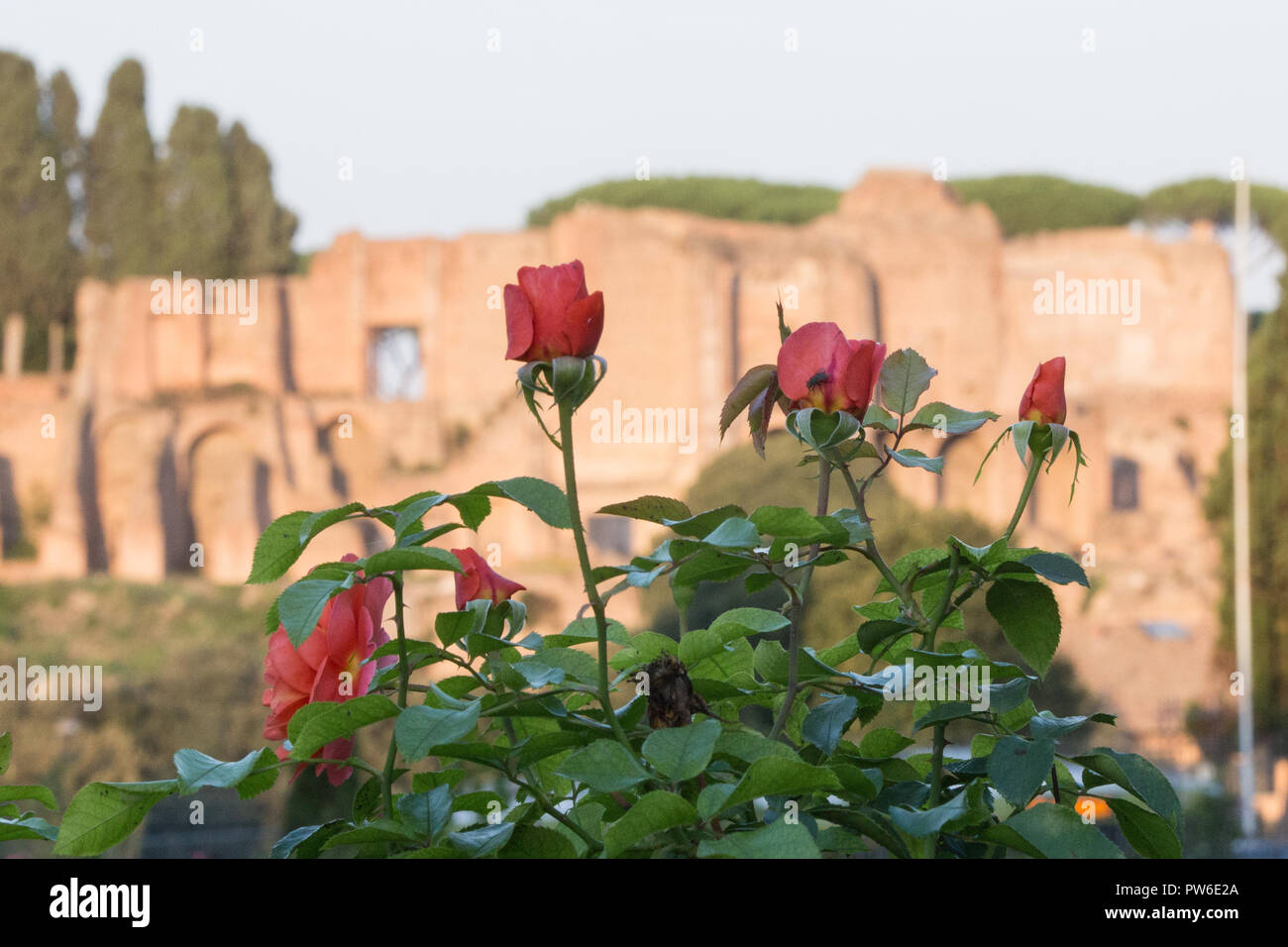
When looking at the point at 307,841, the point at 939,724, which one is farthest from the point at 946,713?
the point at 307,841

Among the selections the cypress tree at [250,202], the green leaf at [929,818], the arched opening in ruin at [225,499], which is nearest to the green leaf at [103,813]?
the green leaf at [929,818]

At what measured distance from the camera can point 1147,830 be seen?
2.21 ft

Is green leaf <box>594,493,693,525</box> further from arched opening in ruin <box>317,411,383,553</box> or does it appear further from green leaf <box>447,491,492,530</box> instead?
arched opening in ruin <box>317,411,383,553</box>

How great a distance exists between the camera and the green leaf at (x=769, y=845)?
55 cm

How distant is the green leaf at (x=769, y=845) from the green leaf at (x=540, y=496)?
142 mm

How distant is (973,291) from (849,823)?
25.0 metres

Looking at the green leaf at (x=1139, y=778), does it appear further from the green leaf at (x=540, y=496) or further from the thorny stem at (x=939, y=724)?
the green leaf at (x=540, y=496)

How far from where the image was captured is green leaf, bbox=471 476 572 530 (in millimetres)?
607

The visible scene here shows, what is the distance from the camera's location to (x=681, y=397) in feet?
76.5

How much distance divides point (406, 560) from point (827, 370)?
241 mm

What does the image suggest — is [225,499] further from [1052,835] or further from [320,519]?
[1052,835]

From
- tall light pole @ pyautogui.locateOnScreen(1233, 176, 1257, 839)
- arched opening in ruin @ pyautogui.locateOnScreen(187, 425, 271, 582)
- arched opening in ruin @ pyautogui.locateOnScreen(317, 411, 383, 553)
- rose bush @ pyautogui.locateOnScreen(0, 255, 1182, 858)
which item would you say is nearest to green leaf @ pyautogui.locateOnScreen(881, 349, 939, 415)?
rose bush @ pyautogui.locateOnScreen(0, 255, 1182, 858)
